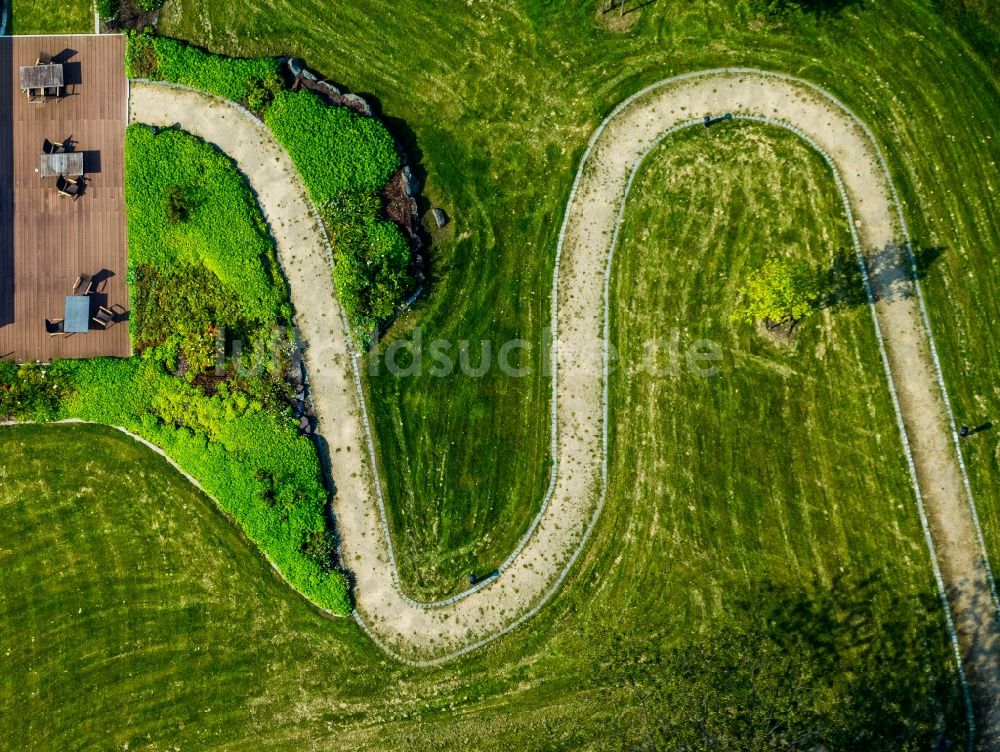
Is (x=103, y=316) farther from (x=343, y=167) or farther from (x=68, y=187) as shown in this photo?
(x=343, y=167)

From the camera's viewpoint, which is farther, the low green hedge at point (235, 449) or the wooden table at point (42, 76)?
the wooden table at point (42, 76)

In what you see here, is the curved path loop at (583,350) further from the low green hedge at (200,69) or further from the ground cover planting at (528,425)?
the low green hedge at (200,69)

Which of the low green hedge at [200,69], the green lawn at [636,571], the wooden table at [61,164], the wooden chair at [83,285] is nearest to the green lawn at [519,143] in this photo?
the low green hedge at [200,69]

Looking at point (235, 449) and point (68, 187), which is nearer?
point (235, 449)

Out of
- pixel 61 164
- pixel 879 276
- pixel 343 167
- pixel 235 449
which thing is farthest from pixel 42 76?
pixel 879 276

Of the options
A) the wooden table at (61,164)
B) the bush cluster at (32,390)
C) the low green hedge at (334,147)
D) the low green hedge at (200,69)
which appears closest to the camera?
the low green hedge at (334,147)

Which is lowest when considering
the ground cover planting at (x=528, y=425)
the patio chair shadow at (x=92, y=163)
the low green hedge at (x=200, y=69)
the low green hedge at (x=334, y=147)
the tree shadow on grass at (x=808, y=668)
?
the tree shadow on grass at (x=808, y=668)

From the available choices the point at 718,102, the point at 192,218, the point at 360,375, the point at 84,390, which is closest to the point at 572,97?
the point at 718,102
